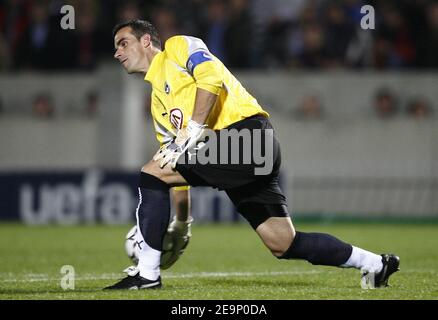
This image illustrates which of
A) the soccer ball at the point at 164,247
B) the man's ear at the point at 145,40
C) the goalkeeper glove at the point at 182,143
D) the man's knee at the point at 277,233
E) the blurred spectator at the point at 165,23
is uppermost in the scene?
the man's ear at the point at 145,40

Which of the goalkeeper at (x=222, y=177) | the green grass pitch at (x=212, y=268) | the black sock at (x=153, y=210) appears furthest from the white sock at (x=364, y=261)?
the black sock at (x=153, y=210)

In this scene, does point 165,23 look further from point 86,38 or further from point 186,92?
point 186,92

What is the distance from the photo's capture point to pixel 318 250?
671 cm

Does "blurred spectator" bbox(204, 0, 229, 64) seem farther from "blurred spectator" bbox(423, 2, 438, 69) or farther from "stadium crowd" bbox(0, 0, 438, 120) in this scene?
"blurred spectator" bbox(423, 2, 438, 69)

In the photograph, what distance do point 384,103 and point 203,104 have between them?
1085 cm

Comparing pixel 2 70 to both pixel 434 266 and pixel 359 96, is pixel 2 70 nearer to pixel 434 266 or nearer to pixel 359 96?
pixel 359 96

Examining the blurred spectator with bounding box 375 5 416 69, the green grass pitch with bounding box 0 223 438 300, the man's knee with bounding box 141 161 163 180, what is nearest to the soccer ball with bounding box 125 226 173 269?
the green grass pitch with bounding box 0 223 438 300

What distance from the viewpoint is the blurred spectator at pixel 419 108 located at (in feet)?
54.7

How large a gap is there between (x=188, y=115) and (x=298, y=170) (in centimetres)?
1038

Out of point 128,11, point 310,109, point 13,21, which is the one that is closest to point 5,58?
point 13,21

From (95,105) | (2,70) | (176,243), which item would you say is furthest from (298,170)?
(176,243)

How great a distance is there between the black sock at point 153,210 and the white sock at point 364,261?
128cm

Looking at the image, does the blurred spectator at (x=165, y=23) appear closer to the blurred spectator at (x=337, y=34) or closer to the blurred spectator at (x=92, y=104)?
the blurred spectator at (x=92, y=104)

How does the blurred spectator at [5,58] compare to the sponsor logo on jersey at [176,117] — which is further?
the blurred spectator at [5,58]
